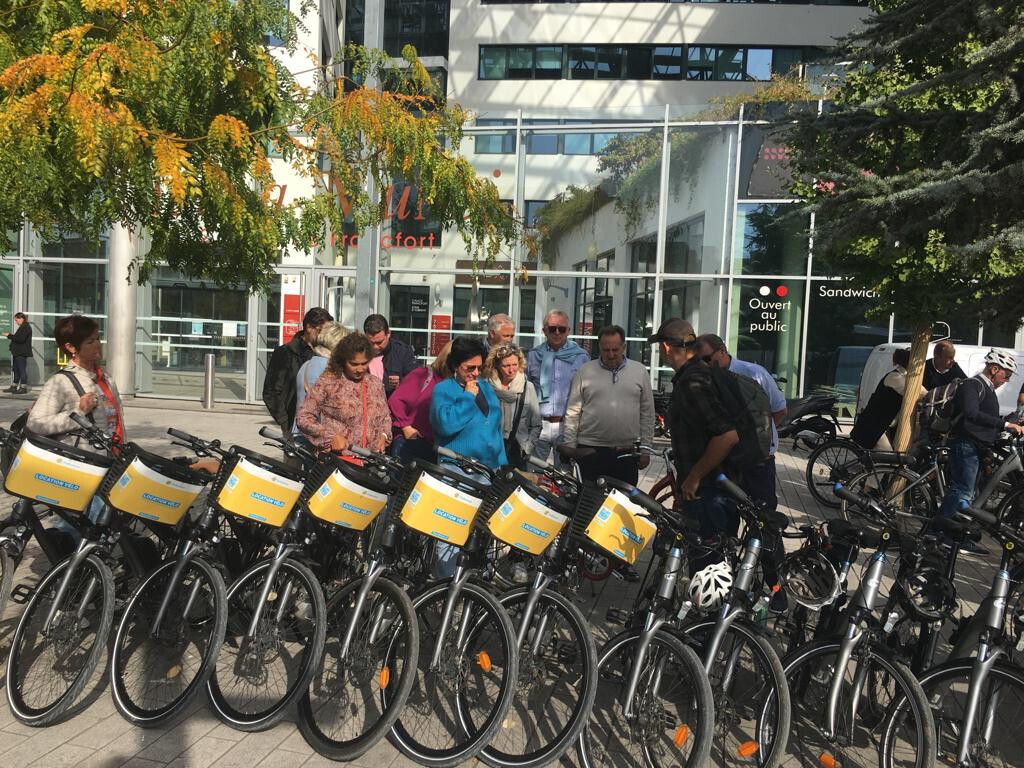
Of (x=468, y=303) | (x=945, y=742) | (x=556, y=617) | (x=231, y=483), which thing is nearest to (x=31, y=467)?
(x=231, y=483)

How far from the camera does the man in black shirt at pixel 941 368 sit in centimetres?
932

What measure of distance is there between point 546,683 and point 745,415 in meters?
1.78

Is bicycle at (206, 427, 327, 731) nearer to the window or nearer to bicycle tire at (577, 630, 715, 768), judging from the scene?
bicycle tire at (577, 630, 715, 768)

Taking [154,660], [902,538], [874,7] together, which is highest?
[874,7]

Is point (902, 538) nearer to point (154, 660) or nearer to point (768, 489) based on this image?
point (768, 489)

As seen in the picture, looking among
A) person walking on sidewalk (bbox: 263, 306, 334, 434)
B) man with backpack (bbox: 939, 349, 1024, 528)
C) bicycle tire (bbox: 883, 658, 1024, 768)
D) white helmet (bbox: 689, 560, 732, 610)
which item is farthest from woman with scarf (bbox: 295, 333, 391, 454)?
man with backpack (bbox: 939, 349, 1024, 528)

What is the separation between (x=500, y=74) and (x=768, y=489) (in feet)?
90.1

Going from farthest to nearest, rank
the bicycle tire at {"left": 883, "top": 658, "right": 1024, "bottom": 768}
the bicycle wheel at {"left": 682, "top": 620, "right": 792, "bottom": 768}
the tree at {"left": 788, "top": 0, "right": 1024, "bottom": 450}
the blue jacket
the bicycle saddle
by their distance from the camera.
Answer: the tree at {"left": 788, "top": 0, "right": 1024, "bottom": 450} → the blue jacket → the bicycle saddle → the bicycle wheel at {"left": 682, "top": 620, "right": 792, "bottom": 768} → the bicycle tire at {"left": 883, "top": 658, "right": 1024, "bottom": 768}

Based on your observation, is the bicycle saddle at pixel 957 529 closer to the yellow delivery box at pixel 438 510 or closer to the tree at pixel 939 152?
the yellow delivery box at pixel 438 510

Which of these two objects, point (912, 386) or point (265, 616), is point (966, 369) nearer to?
point (912, 386)

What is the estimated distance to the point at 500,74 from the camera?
30.3 m

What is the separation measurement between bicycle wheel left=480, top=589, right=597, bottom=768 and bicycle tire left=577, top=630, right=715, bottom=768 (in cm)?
11

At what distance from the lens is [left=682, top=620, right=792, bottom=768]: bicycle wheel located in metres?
3.16

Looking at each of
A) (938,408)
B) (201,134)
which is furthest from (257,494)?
(938,408)
